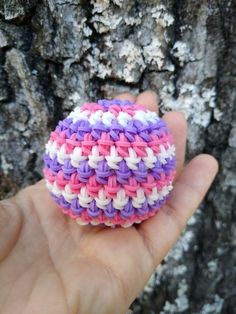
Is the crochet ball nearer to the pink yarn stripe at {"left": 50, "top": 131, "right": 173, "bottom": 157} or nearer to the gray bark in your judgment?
the pink yarn stripe at {"left": 50, "top": 131, "right": 173, "bottom": 157}

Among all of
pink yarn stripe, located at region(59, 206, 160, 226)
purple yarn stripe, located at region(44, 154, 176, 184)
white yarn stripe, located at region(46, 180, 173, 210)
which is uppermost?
purple yarn stripe, located at region(44, 154, 176, 184)

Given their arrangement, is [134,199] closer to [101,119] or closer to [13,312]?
[101,119]

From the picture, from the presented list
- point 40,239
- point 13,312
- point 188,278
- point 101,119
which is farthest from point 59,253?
point 188,278

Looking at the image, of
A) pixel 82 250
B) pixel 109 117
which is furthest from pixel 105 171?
pixel 82 250

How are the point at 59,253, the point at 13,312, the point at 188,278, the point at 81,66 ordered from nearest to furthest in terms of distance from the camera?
the point at 13,312 → the point at 59,253 → the point at 81,66 → the point at 188,278

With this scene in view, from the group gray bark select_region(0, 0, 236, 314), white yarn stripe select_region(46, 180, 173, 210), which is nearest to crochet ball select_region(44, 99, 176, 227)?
white yarn stripe select_region(46, 180, 173, 210)

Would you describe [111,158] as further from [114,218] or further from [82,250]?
[82,250]

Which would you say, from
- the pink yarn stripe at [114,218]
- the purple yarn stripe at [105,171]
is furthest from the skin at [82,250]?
the purple yarn stripe at [105,171]
